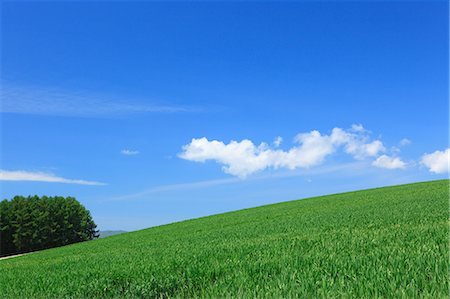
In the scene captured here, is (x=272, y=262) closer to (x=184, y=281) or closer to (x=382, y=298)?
(x=184, y=281)

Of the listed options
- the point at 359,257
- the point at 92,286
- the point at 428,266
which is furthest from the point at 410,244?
the point at 92,286

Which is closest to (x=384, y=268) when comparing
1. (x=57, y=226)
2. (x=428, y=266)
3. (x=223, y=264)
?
(x=428, y=266)

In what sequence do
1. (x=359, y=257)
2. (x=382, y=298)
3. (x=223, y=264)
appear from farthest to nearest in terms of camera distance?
(x=223, y=264) → (x=359, y=257) → (x=382, y=298)

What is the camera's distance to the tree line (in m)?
72.8

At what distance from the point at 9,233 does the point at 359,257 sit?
8060 centimetres

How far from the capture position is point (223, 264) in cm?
755

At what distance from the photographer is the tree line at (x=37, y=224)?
2867 inches

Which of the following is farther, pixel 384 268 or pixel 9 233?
pixel 9 233

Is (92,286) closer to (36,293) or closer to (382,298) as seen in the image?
(36,293)

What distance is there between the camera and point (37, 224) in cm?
7369

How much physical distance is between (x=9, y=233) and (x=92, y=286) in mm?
76567

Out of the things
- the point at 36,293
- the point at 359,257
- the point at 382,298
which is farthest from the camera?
the point at 36,293

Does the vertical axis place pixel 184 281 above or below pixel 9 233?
above

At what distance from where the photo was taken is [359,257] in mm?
6324
